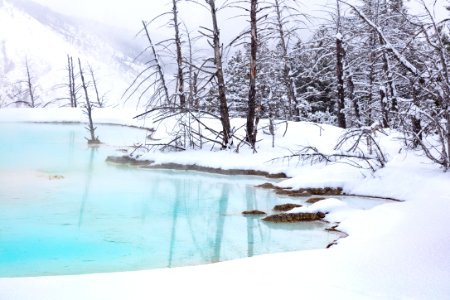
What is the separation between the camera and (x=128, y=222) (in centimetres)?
751

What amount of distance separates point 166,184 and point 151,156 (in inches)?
120

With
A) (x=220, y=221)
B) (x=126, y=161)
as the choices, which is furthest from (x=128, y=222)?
(x=126, y=161)

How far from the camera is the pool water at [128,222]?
5805 mm

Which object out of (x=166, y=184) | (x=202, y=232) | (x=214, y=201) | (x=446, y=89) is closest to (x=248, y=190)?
(x=214, y=201)

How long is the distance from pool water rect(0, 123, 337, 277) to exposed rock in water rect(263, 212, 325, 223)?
19cm

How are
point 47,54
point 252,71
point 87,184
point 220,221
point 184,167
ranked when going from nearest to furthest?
point 220,221 < point 87,184 < point 184,167 < point 252,71 < point 47,54

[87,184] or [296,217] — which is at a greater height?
[87,184]

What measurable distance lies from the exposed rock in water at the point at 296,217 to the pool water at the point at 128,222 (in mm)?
188

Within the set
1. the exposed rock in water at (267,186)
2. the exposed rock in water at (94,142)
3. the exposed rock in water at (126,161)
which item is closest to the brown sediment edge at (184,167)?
the exposed rock in water at (126,161)

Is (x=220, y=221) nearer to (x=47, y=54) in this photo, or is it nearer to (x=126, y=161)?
(x=126, y=161)

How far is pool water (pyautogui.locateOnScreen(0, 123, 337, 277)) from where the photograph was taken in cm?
580

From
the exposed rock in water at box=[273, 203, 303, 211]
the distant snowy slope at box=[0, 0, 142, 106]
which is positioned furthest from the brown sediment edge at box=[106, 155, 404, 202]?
the distant snowy slope at box=[0, 0, 142, 106]

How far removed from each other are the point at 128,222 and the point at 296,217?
2442 millimetres

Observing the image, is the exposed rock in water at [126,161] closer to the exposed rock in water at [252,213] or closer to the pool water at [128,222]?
the pool water at [128,222]
